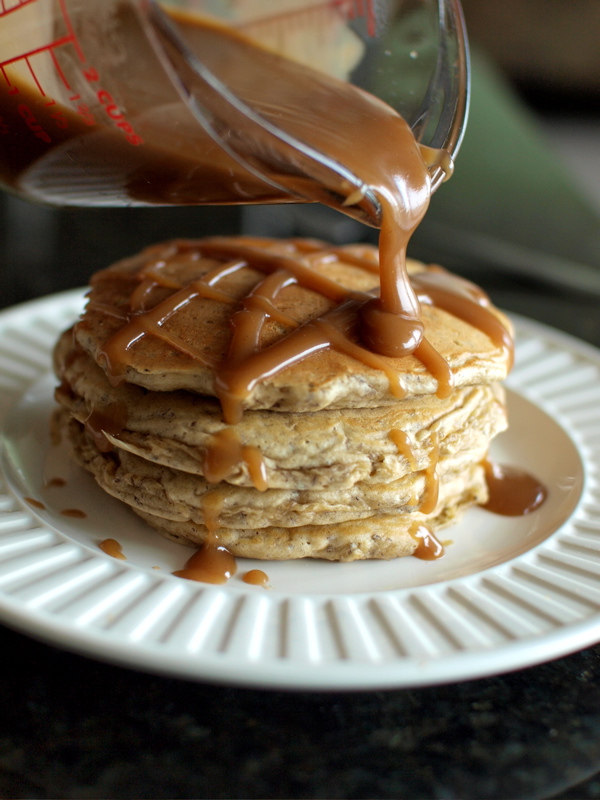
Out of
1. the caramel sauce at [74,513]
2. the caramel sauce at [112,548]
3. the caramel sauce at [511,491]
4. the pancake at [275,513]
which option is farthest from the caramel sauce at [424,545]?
the caramel sauce at [74,513]

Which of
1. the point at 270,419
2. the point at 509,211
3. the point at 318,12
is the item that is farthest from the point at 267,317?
the point at 509,211

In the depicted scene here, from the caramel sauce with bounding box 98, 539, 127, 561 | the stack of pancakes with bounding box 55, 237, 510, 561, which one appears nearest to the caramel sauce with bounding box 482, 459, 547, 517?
the stack of pancakes with bounding box 55, 237, 510, 561

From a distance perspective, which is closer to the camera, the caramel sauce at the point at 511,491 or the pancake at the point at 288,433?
the pancake at the point at 288,433

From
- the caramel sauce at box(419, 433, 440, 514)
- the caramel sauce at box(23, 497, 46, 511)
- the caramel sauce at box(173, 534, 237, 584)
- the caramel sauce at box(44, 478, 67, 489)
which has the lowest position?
the caramel sauce at box(173, 534, 237, 584)

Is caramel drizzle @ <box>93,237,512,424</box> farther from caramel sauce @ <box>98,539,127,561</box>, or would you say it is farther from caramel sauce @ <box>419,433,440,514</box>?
caramel sauce @ <box>98,539,127,561</box>

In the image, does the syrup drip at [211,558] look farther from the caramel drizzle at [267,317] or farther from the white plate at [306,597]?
the caramel drizzle at [267,317]
